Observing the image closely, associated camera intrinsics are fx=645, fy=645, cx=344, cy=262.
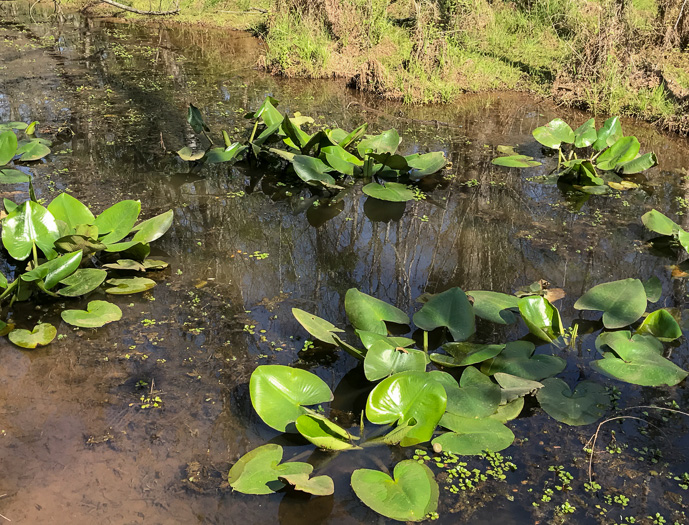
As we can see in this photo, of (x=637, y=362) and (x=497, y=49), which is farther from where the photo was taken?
(x=497, y=49)

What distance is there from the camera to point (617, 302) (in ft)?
8.44

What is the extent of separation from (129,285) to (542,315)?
1690mm

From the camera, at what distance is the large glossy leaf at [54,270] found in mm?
2504

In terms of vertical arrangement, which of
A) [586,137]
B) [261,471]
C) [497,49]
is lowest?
[261,471]

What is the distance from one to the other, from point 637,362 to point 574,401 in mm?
315

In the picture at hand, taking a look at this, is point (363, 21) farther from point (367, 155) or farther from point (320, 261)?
point (320, 261)

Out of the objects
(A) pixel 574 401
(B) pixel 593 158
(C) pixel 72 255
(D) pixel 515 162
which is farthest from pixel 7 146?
(B) pixel 593 158

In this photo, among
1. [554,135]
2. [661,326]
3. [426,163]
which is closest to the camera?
[661,326]

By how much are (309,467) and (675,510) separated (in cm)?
102

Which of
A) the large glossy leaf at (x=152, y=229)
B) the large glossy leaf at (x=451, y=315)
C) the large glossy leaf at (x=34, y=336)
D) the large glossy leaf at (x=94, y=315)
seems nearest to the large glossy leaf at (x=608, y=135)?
the large glossy leaf at (x=451, y=315)

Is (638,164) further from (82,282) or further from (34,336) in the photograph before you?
(34,336)

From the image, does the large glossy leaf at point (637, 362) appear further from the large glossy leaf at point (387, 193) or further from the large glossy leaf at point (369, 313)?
the large glossy leaf at point (387, 193)

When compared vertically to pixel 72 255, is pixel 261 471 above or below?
below

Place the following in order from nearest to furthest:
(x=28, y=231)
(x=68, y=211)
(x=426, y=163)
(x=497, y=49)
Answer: (x=28, y=231)
(x=68, y=211)
(x=426, y=163)
(x=497, y=49)
